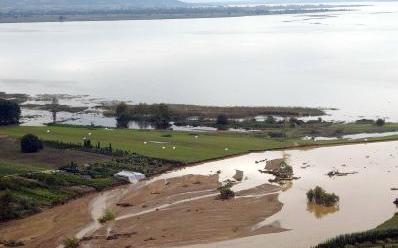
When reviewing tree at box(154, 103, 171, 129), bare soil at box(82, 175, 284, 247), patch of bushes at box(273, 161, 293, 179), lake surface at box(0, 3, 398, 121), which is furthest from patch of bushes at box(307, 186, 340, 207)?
lake surface at box(0, 3, 398, 121)

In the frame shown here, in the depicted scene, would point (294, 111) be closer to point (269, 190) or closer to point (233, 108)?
point (233, 108)

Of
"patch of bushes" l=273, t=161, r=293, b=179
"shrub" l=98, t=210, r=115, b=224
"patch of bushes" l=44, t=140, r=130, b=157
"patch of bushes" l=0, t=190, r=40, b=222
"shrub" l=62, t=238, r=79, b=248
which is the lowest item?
"shrub" l=62, t=238, r=79, b=248

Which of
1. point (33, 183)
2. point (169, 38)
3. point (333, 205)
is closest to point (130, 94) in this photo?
point (33, 183)

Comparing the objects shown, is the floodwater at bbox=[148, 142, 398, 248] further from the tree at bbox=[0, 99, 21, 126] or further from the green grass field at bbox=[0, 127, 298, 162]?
the tree at bbox=[0, 99, 21, 126]

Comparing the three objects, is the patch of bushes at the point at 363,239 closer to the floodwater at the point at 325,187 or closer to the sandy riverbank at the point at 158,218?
the floodwater at the point at 325,187

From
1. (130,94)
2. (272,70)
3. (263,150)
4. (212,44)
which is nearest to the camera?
(263,150)

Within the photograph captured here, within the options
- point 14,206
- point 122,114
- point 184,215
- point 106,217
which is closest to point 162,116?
point 122,114

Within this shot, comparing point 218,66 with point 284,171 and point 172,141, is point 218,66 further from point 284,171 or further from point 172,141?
point 284,171

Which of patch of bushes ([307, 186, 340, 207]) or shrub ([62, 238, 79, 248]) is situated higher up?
patch of bushes ([307, 186, 340, 207])
